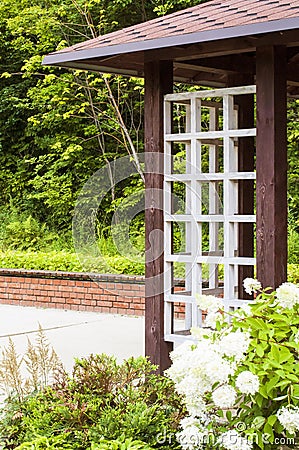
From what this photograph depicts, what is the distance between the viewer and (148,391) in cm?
389

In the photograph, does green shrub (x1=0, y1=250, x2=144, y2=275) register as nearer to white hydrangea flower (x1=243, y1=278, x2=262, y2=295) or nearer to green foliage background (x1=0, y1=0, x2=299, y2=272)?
green foliage background (x1=0, y1=0, x2=299, y2=272)

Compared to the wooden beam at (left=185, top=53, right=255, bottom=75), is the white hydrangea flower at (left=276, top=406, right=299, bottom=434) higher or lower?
lower

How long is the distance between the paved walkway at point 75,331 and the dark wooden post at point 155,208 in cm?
140

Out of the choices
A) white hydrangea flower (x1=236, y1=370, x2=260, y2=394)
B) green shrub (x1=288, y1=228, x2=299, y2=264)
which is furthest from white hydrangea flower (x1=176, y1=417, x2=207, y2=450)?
green shrub (x1=288, y1=228, x2=299, y2=264)

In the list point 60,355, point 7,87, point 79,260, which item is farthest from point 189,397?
point 7,87

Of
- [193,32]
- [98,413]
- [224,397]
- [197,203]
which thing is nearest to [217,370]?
[224,397]

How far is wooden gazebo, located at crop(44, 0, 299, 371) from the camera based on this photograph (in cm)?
447

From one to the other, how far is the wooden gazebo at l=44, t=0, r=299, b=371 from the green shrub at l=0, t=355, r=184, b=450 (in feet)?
3.41

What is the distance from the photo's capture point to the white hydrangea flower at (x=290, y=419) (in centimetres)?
294

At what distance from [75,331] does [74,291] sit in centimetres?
146

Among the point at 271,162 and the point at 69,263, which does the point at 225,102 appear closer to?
the point at 271,162

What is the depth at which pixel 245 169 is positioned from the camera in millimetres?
5742

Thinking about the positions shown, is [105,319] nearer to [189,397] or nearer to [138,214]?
[138,214]

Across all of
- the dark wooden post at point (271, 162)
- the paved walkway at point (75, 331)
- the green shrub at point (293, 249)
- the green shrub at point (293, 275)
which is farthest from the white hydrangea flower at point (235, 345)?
the green shrub at point (293, 249)
